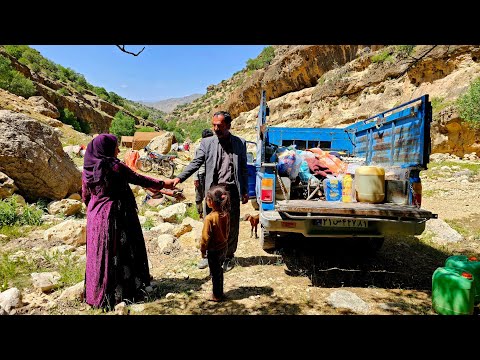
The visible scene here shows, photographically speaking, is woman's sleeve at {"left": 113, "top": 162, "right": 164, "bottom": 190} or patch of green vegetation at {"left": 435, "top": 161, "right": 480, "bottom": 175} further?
patch of green vegetation at {"left": 435, "top": 161, "right": 480, "bottom": 175}

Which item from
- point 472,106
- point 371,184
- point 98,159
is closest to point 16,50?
point 98,159

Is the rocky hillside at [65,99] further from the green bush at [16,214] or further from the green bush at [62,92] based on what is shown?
the green bush at [16,214]

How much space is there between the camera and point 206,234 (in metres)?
2.61

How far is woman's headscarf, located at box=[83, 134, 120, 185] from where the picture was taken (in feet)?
8.37

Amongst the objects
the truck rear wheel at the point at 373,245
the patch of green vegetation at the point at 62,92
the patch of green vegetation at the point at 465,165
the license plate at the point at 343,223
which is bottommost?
the truck rear wheel at the point at 373,245

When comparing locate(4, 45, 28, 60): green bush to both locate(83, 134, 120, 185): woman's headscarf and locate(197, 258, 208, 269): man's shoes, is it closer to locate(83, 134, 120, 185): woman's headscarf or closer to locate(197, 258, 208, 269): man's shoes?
locate(83, 134, 120, 185): woman's headscarf

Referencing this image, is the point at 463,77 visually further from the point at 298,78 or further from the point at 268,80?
the point at 268,80

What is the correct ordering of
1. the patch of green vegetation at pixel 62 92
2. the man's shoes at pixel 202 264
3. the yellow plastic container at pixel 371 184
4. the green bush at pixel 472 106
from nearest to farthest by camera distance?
the yellow plastic container at pixel 371 184, the man's shoes at pixel 202 264, the green bush at pixel 472 106, the patch of green vegetation at pixel 62 92

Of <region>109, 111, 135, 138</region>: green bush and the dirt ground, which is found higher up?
<region>109, 111, 135, 138</region>: green bush

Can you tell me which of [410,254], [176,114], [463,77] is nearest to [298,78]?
[463,77]

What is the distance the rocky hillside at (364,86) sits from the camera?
1317cm

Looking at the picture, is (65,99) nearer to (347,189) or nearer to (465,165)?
(465,165)

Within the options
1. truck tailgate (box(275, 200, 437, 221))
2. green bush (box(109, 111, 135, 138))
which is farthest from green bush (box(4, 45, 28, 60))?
truck tailgate (box(275, 200, 437, 221))

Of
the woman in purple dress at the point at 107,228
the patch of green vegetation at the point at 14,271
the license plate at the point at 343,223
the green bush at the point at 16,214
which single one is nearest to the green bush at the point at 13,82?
the green bush at the point at 16,214
